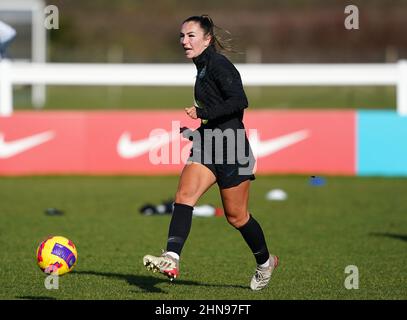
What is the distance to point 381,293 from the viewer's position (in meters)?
8.16

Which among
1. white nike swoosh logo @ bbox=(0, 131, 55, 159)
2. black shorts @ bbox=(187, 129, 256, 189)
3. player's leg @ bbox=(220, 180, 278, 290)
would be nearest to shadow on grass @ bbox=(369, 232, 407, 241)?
player's leg @ bbox=(220, 180, 278, 290)

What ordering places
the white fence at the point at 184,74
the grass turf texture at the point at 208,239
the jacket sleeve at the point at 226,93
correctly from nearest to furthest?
the jacket sleeve at the point at 226,93 < the grass turf texture at the point at 208,239 < the white fence at the point at 184,74

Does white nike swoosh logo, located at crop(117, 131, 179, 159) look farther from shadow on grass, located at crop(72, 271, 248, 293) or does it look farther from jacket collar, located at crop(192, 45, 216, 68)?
jacket collar, located at crop(192, 45, 216, 68)

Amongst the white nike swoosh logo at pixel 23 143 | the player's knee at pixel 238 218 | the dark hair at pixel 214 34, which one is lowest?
the player's knee at pixel 238 218

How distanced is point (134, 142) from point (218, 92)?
10.0 meters

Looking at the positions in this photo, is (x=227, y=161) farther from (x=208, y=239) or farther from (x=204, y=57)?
(x=208, y=239)

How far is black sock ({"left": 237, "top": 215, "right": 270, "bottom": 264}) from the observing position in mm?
8258

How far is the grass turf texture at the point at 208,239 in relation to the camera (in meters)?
8.46

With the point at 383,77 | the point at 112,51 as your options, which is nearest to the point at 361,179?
the point at 383,77

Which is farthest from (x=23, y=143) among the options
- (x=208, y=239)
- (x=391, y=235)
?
(x=391, y=235)

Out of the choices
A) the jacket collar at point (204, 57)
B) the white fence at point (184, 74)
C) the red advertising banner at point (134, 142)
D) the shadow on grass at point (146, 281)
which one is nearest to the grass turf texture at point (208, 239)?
the shadow on grass at point (146, 281)

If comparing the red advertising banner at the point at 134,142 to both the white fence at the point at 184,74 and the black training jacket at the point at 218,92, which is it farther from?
the black training jacket at the point at 218,92

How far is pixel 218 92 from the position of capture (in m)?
8.08

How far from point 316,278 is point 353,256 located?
4.84 feet
